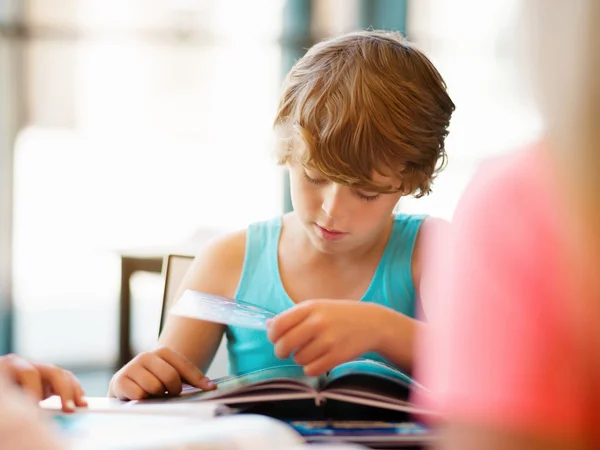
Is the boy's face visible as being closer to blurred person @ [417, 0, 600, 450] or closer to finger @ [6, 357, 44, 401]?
finger @ [6, 357, 44, 401]

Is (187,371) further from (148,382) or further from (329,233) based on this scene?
(329,233)

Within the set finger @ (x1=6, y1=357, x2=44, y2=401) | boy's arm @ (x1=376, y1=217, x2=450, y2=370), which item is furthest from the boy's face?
finger @ (x1=6, y1=357, x2=44, y2=401)

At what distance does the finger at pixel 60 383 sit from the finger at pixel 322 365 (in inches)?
9.5

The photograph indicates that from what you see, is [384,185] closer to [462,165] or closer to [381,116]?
[381,116]

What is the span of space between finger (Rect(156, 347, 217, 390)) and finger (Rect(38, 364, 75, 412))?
0.13m

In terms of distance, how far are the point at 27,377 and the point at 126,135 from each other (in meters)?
1.96

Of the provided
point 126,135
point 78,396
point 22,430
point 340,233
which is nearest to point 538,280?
point 22,430

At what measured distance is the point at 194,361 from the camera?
3.58ft

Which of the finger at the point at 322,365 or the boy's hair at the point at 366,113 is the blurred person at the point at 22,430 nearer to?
the finger at the point at 322,365

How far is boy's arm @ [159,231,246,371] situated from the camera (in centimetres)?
108

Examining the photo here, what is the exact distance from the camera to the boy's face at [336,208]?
38.9 inches

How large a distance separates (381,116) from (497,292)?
619mm

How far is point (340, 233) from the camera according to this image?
102 centimetres

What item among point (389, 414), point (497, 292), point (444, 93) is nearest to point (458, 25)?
point (444, 93)
